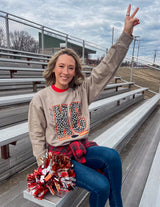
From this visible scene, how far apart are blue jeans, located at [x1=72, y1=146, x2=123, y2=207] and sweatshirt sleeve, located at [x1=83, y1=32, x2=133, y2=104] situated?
1.30 feet

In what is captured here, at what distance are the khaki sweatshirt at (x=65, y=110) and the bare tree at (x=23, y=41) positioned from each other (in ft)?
13.4

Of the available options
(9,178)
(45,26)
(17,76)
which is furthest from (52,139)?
(45,26)

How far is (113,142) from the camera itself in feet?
4.69

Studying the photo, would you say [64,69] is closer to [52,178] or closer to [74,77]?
[74,77]

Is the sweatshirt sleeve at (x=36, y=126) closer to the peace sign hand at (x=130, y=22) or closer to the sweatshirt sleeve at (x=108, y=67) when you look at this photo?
the sweatshirt sleeve at (x=108, y=67)

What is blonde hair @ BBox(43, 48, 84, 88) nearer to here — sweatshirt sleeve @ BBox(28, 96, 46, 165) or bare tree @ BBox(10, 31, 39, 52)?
sweatshirt sleeve @ BBox(28, 96, 46, 165)

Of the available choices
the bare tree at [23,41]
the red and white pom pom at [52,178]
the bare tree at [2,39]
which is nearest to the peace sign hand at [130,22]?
the red and white pom pom at [52,178]

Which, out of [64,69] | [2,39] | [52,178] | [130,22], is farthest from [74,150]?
[2,39]

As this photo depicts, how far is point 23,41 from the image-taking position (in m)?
4.63

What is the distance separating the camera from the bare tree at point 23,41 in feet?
14.5

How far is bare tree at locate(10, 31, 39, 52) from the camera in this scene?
442cm

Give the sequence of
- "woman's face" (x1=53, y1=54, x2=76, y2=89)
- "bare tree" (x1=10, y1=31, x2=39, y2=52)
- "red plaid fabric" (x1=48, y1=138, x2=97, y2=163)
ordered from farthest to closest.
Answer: "bare tree" (x1=10, y1=31, x2=39, y2=52) < "woman's face" (x1=53, y1=54, x2=76, y2=89) < "red plaid fabric" (x1=48, y1=138, x2=97, y2=163)

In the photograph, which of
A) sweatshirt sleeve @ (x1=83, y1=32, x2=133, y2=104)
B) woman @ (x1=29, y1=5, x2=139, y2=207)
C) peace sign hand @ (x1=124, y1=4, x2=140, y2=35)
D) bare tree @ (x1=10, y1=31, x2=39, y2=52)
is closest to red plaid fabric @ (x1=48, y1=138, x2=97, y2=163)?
woman @ (x1=29, y1=5, x2=139, y2=207)

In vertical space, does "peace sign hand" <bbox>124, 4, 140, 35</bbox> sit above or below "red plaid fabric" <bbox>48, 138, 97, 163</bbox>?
above
